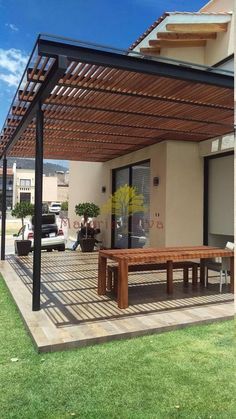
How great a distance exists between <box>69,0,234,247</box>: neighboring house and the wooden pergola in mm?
734

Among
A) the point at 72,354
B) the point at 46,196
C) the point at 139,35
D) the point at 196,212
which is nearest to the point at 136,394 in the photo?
the point at 72,354

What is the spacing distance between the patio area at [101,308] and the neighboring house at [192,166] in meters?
1.85

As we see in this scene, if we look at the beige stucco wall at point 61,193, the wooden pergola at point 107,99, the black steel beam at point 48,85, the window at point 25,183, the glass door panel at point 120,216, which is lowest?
the glass door panel at point 120,216

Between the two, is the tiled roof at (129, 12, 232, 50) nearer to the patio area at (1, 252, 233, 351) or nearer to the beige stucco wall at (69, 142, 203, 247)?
the beige stucco wall at (69, 142, 203, 247)

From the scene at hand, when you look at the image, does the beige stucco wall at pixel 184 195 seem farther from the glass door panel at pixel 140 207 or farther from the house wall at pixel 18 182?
the house wall at pixel 18 182

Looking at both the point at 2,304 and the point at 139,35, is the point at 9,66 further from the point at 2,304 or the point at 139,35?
the point at 2,304

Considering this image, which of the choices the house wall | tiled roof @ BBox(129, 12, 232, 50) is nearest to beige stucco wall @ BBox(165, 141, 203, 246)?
tiled roof @ BBox(129, 12, 232, 50)

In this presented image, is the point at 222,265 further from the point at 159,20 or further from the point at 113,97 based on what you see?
the point at 159,20

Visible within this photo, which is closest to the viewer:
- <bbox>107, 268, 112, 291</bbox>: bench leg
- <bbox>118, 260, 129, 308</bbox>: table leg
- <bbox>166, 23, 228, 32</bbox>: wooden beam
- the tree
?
<bbox>118, 260, 129, 308</bbox>: table leg

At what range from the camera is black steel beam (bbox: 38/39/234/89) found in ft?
13.3

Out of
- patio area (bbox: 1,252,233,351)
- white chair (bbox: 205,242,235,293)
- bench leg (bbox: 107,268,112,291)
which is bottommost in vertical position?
patio area (bbox: 1,252,233,351)

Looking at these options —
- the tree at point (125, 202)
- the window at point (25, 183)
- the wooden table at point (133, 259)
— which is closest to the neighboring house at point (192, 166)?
the tree at point (125, 202)

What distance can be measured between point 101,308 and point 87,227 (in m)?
7.30

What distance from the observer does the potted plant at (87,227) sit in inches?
468
